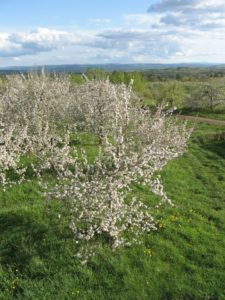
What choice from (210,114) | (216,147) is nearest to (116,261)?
(216,147)

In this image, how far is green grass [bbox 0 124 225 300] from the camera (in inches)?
440

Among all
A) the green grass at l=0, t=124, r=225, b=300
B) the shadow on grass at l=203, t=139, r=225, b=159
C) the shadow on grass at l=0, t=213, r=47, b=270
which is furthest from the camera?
the shadow on grass at l=203, t=139, r=225, b=159

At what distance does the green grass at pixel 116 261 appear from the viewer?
36.7 feet

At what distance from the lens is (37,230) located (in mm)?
13773

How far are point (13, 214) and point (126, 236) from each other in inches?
186

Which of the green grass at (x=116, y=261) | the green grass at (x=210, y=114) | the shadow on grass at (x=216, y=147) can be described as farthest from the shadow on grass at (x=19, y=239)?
the green grass at (x=210, y=114)

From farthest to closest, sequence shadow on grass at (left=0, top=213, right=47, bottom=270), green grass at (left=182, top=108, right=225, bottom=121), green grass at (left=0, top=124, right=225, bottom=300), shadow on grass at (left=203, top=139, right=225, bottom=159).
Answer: green grass at (left=182, top=108, right=225, bottom=121) → shadow on grass at (left=203, top=139, right=225, bottom=159) → shadow on grass at (left=0, top=213, right=47, bottom=270) → green grass at (left=0, top=124, right=225, bottom=300)

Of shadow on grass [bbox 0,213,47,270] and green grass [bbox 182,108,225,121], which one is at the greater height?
shadow on grass [bbox 0,213,47,270]

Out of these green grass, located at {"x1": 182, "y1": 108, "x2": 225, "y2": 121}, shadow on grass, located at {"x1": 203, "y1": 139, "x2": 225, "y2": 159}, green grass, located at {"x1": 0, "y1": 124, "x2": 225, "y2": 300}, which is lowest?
green grass, located at {"x1": 182, "y1": 108, "x2": 225, "y2": 121}

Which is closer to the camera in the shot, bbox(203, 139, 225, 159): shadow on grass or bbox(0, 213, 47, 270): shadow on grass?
bbox(0, 213, 47, 270): shadow on grass

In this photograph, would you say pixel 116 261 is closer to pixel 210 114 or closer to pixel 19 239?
pixel 19 239

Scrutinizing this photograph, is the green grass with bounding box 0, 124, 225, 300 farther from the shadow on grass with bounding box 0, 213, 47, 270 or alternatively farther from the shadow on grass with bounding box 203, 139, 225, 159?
the shadow on grass with bounding box 203, 139, 225, 159

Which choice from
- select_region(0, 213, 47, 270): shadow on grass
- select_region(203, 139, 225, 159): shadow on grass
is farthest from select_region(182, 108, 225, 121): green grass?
select_region(0, 213, 47, 270): shadow on grass

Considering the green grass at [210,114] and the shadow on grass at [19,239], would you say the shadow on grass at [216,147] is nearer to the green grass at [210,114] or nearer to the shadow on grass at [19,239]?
the green grass at [210,114]
